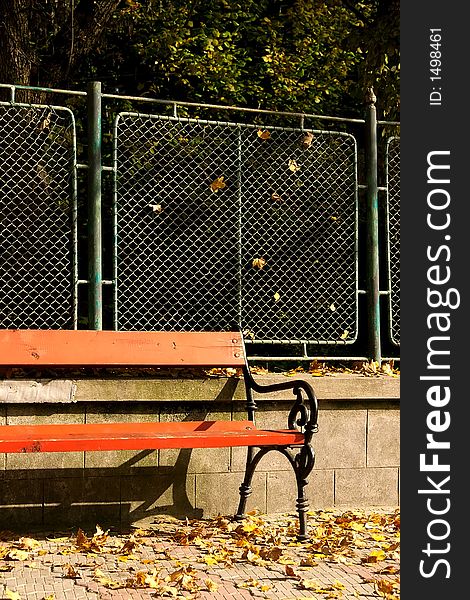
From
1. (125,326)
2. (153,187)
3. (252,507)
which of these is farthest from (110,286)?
(252,507)

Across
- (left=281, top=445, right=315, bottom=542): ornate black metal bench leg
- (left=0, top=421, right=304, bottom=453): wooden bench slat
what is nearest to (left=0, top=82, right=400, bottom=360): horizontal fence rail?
(left=0, top=421, right=304, bottom=453): wooden bench slat

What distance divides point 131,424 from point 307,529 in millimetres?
1240

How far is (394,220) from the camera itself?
8.18 metres

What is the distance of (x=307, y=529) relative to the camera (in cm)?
634

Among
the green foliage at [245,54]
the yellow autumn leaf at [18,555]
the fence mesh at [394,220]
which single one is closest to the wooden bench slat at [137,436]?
the yellow autumn leaf at [18,555]

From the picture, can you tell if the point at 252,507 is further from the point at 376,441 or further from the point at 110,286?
the point at 110,286

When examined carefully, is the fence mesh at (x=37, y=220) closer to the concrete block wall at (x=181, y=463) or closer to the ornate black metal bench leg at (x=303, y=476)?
the concrete block wall at (x=181, y=463)

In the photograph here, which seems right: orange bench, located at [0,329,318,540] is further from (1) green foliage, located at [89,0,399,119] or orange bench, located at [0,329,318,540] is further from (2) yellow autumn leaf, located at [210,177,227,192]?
(1) green foliage, located at [89,0,399,119]

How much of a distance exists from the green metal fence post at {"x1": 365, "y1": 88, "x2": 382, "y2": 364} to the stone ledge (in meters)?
0.44

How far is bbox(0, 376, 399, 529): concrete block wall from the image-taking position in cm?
647

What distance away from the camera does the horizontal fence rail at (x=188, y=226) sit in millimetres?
7066

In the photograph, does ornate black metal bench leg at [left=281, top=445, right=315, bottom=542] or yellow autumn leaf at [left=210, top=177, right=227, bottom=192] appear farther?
yellow autumn leaf at [left=210, top=177, right=227, bottom=192]

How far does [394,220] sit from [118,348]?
8.76 feet

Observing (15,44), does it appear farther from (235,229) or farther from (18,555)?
(18,555)
